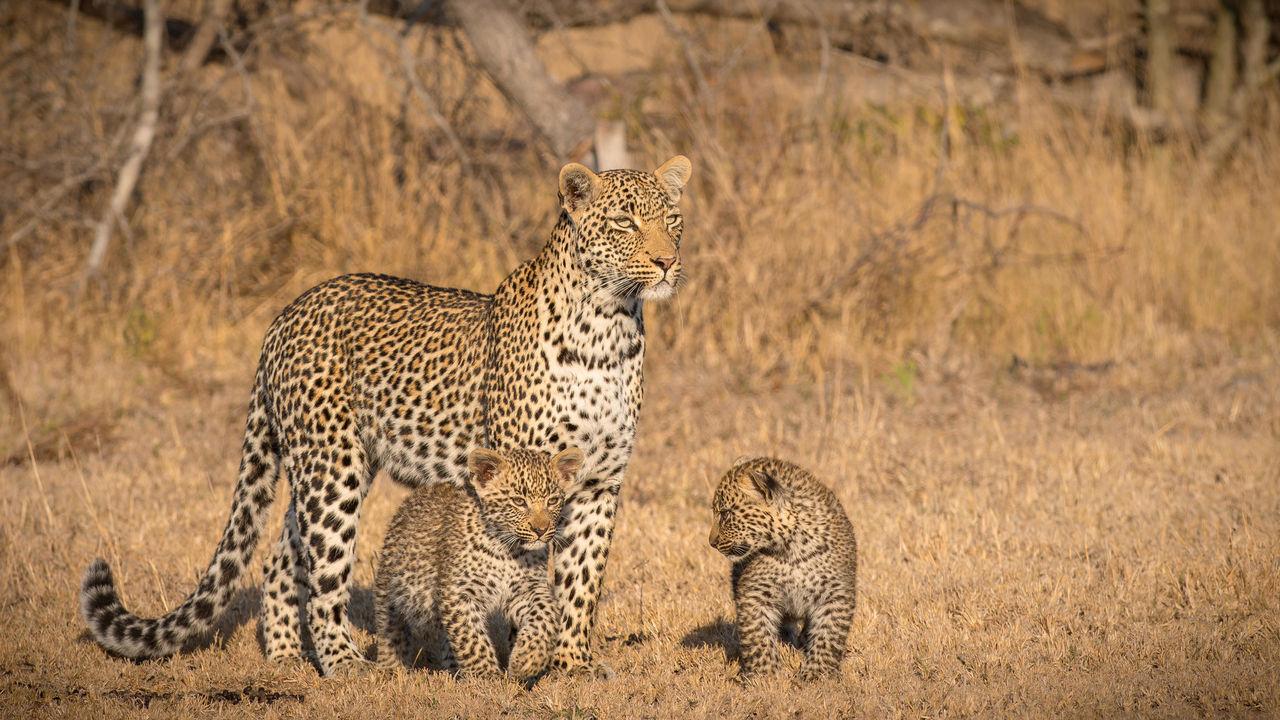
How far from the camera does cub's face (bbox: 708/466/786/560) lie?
6.05 m

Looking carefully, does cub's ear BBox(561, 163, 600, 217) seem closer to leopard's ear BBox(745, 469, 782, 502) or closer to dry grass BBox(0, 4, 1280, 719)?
leopard's ear BBox(745, 469, 782, 502)

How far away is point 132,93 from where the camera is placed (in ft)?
44.3

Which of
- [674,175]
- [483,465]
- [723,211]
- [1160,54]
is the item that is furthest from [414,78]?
[1160,54]

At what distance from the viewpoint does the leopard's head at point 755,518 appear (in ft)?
19.8

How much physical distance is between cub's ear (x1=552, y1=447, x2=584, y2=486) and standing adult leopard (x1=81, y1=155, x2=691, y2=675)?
0.34 ft

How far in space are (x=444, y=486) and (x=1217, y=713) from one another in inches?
146

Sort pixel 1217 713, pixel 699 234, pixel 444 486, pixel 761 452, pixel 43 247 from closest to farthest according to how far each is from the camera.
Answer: pixel 1217 713
pixel 444 486
pixel 761 452
pixel 699 234
pixel 43 247

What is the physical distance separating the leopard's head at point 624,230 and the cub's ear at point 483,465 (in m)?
0.93

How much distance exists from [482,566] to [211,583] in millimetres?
1430

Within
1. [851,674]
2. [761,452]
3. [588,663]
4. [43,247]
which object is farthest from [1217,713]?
[43,247]

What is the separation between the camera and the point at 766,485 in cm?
605

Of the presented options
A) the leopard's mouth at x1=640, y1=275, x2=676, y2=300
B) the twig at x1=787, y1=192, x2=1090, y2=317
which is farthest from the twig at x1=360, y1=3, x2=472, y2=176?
the leopard's mouth at x1=640, y1=275, x2=676, y2=300

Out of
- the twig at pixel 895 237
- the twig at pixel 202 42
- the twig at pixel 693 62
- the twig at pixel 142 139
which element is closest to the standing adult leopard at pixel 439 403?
the twig at pixel 693 62

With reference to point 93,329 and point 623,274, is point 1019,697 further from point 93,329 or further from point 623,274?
point 93,329
